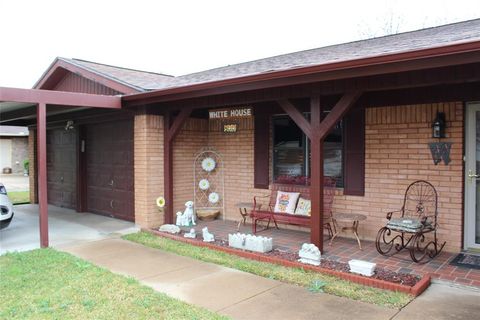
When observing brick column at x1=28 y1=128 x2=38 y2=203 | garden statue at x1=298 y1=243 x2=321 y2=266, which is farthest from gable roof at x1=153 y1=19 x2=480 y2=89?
brick column at x1=28 y1=128 x2=38 y2=203

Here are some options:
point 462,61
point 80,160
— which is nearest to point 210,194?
point 80,160

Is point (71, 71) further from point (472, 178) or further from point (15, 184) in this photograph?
point (15, 184)

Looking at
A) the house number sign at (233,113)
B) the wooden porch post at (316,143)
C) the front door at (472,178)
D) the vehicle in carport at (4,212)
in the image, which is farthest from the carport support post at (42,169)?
the front door at (472,178)

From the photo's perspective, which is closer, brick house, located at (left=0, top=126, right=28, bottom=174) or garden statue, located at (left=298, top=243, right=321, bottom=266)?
garden statue, located at (left=298, top=243, right=321, bottom=266)

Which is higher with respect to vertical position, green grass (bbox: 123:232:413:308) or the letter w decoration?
the letter w decoration

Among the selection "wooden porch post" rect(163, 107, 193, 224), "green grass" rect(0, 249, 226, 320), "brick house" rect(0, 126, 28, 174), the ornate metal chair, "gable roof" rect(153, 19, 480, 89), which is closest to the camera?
"green grass" rect(0, 249, 226, 320)

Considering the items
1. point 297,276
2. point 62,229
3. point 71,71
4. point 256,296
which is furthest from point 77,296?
point 71,71

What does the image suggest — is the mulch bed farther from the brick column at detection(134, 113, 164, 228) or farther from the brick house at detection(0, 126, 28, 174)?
the brick house at detection(0, 126, 28, 174)

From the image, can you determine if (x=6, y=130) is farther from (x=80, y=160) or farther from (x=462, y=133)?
(x=462, y=133)

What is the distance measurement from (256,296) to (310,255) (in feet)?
3.87

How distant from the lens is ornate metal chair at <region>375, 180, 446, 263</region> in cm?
532

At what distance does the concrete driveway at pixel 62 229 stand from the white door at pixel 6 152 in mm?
21357

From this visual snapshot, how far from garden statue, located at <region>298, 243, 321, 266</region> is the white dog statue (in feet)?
10.6

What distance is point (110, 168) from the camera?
9.08 meters
